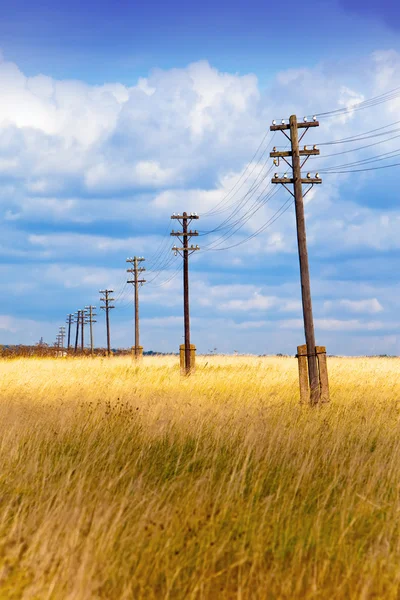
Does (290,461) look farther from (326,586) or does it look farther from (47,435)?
(47,435)

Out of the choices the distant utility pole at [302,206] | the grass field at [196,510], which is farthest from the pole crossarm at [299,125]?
the grass field at [196,510]

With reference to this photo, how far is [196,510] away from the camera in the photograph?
17.6ft

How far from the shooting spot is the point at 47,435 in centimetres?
879

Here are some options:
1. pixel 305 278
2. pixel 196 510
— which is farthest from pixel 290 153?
pixel 196 510

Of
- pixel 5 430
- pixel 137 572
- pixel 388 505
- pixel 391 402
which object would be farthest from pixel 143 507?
pixel 391 402

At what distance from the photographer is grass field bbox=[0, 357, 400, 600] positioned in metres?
4.30

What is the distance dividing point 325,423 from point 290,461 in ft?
9.41

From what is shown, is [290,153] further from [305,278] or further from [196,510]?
[196,510]

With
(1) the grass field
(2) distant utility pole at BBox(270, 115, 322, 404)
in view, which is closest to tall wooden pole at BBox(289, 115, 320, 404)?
(2) distant utility pole at BBox(270, 115, 322, 404)

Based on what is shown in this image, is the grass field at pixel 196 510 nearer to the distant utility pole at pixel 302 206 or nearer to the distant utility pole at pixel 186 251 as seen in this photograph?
the distant utility pole at pixel 302 206

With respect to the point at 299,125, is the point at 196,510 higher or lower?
lower

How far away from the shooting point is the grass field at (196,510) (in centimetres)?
430

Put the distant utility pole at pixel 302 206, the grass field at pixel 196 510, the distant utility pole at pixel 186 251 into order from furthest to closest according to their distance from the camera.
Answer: the distant utility pole at pixel 186 251 → the distant utility pole at pixel 302 206 → the grass field at pixel 196 510

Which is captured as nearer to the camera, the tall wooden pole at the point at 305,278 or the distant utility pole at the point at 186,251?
the tall wooden pole at the point at 305,278
